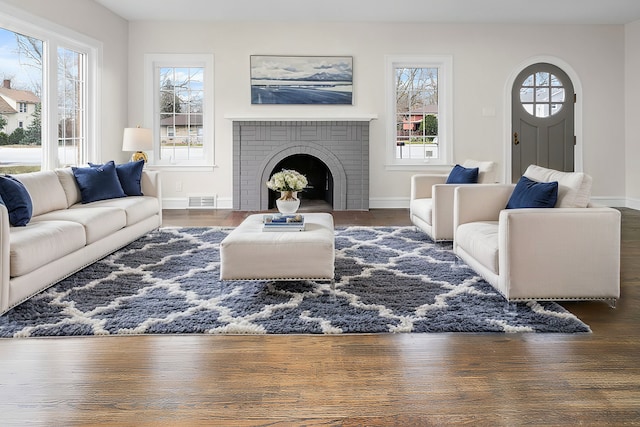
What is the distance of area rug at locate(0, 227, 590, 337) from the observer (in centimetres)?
283

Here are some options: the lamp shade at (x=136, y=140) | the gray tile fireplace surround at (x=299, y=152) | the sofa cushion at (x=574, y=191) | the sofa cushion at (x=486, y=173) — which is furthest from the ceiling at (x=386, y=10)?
the sofa cushion at (x=574, y=191)

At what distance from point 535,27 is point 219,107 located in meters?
4.62

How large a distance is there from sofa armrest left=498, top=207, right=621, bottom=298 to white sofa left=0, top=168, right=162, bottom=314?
2.72 m

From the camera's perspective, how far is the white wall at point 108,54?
6.07 meters

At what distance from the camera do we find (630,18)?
24.6 ft

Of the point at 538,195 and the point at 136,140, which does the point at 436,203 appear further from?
the point at 136,140

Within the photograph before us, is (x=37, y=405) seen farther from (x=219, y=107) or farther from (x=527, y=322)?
(x=219, y=107)

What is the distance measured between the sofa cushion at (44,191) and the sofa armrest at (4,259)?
4.50 ft

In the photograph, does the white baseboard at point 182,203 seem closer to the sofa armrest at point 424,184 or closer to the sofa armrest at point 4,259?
the sofa armrest at point 424,184

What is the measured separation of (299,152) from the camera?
7.74m

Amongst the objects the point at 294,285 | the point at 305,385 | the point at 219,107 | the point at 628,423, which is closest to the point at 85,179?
the point at 294,285

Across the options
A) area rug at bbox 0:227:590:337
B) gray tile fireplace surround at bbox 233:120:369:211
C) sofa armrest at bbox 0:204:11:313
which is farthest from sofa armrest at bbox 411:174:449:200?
sofa armrest at bbox 0:204:11:313

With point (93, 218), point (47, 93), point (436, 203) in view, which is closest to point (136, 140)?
point (47, 93)

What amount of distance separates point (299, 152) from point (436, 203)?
3162 mm
